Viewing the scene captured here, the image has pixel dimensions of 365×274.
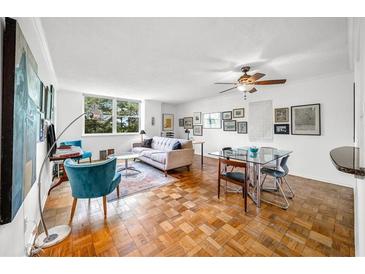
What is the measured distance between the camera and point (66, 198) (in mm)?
2416

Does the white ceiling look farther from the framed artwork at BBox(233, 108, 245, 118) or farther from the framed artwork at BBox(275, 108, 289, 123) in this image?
the framed artwork at BBox(233, 108, 245, 118)

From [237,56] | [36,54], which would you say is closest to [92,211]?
[36,54]

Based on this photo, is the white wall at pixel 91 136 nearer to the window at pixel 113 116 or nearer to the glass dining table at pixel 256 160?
the window at pixel 113 116

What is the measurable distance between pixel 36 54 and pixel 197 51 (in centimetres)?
217

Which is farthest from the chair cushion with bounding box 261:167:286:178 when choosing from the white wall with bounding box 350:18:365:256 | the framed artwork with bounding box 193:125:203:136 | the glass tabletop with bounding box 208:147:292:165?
the framed artwork with bounding box 193:125:203:136

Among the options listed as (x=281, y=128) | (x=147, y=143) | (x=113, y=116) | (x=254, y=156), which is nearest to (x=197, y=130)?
(x=147, y=143)

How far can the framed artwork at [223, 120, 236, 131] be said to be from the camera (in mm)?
4828

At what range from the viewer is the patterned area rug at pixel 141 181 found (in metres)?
2.58

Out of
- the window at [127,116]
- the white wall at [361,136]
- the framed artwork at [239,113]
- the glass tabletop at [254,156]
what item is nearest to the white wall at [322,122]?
the framed artwork at [239,113]

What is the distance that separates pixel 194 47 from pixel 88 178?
2.20m

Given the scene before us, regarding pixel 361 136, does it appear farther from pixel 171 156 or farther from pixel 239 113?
pixel 239 113

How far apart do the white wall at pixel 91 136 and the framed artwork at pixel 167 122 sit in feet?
1.22

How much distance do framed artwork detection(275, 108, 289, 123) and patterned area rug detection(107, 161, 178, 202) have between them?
309 centimetres

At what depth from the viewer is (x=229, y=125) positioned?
16.3 ft
